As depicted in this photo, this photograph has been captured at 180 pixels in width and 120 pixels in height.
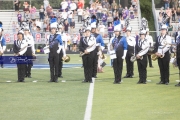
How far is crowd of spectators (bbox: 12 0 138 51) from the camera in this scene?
4303 centimetres

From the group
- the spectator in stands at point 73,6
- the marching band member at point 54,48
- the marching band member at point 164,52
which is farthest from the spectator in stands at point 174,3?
the marching band member at point 164,52

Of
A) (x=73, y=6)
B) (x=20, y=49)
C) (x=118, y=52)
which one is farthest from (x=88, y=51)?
(x=73, y=6)

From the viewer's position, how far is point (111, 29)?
41844mm

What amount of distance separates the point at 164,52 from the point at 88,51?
8.81 feet

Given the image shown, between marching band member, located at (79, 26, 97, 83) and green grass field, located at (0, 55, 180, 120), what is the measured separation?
0.45 meters

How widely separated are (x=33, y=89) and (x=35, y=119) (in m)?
6.05

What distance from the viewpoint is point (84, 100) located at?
1652 cm

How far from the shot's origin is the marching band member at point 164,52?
20.5 m

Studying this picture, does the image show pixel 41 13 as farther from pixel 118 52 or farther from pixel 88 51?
pixel 118 52

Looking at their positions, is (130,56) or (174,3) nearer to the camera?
(130,56)

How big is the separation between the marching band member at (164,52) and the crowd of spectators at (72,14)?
71.4ft

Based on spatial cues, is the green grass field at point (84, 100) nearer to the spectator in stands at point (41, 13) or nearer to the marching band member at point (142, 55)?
the marching band member at point (142, 55)

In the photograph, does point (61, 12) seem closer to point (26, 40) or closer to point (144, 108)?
point (26, 40)

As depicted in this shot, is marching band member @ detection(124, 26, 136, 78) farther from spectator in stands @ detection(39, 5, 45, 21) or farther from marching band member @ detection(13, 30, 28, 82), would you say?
spectator in stands @ detection(39, 5, 45, 21)
